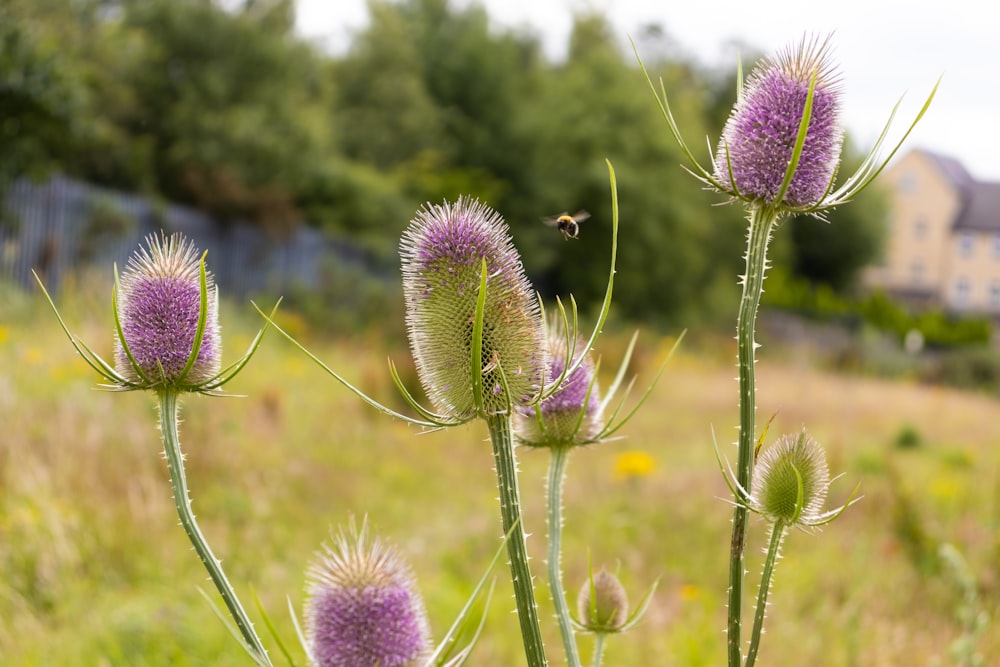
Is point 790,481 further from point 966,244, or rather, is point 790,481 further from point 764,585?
point 966,244

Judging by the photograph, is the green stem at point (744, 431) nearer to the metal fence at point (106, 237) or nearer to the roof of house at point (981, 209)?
the metal fence at point (106, 237)

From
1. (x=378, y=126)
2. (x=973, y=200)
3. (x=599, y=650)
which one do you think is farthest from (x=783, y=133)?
(x=973, y=200)

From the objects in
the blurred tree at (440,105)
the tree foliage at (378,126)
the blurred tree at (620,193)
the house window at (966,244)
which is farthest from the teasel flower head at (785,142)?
the house window at (966,244)

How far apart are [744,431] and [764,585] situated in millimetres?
202

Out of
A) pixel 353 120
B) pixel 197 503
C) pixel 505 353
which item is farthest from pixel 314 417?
pixel 353 120

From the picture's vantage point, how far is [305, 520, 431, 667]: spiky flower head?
3.92 ft

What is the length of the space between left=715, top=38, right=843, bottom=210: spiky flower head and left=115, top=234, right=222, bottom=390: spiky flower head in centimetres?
73

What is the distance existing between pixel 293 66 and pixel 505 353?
20.1 meters

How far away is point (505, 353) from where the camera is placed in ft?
4.07

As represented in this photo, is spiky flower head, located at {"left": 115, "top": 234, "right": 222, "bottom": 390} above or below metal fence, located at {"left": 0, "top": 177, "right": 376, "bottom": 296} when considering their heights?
below

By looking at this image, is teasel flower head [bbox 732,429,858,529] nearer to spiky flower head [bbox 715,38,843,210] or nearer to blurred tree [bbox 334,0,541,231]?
spiky flower head [bbox 715,38,843,210]

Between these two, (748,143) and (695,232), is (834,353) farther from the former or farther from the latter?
(748,143)

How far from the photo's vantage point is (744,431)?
1123mm

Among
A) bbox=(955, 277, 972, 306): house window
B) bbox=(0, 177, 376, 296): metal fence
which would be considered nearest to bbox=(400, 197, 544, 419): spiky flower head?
bbox=(0, 177, 376, 296): metal fence
